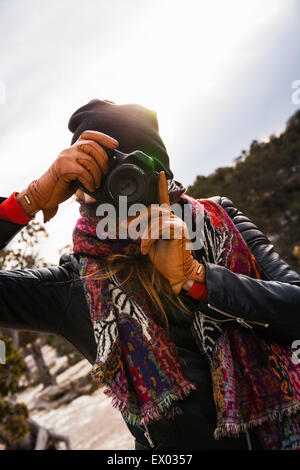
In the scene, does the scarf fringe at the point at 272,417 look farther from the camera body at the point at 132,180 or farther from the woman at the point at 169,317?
the camera body at the point at 132,180

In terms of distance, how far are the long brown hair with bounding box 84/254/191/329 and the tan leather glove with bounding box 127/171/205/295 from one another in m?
0.17

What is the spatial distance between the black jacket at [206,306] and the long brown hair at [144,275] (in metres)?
0.13

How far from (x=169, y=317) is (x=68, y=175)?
2.21 feet

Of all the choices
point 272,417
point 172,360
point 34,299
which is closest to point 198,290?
point 172,360

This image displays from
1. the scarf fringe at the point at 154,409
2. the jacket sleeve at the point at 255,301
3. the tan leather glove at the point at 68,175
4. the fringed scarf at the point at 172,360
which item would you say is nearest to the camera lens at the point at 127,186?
the tan leather glove at the point at 68,175


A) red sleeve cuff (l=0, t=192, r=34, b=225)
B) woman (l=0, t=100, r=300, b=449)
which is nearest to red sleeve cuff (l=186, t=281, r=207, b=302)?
woman (l=0, t=100, r=300, b=449)

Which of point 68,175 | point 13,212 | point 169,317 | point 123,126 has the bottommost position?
point 169,317

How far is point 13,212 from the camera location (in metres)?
1.35

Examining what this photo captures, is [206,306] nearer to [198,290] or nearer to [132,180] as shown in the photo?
[198,290]

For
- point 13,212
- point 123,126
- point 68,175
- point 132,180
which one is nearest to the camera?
point 132,180

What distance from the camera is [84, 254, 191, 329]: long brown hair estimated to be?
55.2 inches

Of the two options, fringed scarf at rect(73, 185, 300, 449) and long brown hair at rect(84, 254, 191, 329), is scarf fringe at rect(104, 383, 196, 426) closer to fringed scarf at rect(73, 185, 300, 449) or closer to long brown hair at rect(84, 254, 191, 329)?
fringed scarf at rect(73, 185, 300, 449)

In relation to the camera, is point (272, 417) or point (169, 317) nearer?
point (272, 417)

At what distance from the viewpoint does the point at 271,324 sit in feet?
4.09
